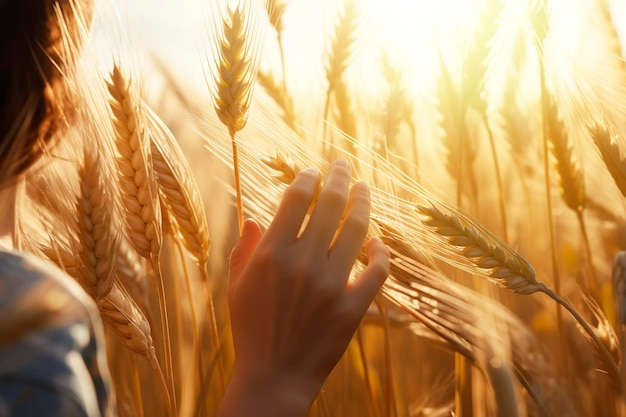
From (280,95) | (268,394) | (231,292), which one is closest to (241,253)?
(231,292)

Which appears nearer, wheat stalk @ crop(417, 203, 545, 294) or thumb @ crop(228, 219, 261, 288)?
thumb @ crop(228, 219, 261, 288)

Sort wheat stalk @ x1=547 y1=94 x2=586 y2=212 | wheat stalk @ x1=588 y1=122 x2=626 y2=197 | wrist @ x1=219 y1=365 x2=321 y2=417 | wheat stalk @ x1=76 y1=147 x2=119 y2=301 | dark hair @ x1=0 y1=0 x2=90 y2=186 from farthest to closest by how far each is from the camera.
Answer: wheat stalk @ x1=547 y1=94 x2=586 y2=212
wheat stalk @ x1=588 y1=122 x2=626 y2=197
wheat stalk @ x1=76 y1=147 x2=119 y2=301
dark hair @ x1=0 y1=0 x2=90 y2=186
wrist @ x1=219 y1=365 x2=321 y2=417

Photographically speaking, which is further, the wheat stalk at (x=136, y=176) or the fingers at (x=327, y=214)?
the wheat stalk at (x=136, y=176)

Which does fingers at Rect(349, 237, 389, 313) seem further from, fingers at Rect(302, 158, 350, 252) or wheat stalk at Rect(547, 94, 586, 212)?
wheat stalk at Rect(547, 94, 586, 212)

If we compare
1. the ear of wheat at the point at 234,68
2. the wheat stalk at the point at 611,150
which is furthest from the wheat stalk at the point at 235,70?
the wheat stalk at the point at 611,150

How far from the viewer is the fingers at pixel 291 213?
1.98 ft

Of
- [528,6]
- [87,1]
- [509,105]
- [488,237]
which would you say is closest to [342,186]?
[488,237]

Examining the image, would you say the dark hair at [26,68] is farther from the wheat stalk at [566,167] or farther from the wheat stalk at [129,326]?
the wheat stalk at [566,167]

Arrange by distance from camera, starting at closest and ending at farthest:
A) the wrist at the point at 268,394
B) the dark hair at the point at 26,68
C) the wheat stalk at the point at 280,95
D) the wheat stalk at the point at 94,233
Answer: the wrist at the point at 268,394, the dark hair at the point at 26,68, the wheat stalk at the point at 94,233, the wheat stalk at the point at 280,95

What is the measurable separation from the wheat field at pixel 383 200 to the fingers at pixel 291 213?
21cm

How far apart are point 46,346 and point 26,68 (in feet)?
1.26

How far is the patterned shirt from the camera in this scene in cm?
38

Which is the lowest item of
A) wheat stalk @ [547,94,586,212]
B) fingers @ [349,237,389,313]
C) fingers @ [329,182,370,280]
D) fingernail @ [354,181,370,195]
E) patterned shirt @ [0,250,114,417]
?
patterned shirt @ [0,250,114,417]

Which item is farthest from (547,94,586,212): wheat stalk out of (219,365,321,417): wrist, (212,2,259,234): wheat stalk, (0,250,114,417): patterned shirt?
(0,250,114,417): patterned shirt
